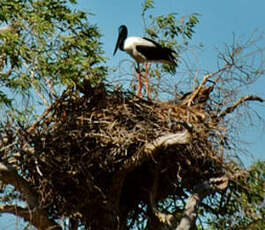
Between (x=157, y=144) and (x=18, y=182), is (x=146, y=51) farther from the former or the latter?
(x=18, y=182)

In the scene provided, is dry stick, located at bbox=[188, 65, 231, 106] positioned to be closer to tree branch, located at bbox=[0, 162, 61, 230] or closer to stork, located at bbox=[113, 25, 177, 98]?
stork, located at bbox=[113, 25, 177, 98]

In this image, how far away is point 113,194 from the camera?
7.39m

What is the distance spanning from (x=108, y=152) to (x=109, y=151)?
17 mm

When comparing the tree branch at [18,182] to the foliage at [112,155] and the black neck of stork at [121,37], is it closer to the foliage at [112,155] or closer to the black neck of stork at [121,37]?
the foliage at [112,155]

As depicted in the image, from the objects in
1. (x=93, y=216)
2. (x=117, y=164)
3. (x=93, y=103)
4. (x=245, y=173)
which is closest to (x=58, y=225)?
(x=93, y=216)

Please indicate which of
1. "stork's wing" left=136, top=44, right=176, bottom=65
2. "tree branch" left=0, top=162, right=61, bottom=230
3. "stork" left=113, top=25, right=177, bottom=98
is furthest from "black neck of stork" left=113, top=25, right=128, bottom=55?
"tree branch" left=0, top=162, right=61, bottom=230

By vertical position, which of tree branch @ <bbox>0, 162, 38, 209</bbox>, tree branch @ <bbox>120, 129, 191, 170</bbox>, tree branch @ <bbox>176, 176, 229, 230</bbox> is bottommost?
tree branch @ <bbox>176, 176, 229, 230</bbox>

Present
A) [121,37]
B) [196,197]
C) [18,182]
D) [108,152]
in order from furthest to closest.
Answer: [121,37] < [196,197] < [108,152] < [18,182]

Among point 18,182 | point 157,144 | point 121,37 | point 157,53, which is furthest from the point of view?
point 121,37

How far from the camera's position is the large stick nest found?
6.89 metres

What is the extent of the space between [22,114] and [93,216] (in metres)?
2.73

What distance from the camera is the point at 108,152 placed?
700 cm

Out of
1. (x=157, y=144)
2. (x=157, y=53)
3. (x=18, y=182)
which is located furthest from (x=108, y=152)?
(x=157, y=53)

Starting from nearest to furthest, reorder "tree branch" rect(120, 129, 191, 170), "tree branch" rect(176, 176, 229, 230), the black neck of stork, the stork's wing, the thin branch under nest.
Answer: "tree branch" rect(120, 129, 191, 170) → the thin branch under nest → "tree branch" rect(176, 176, 229, 230) → the stork's wing → the black neck of stork
